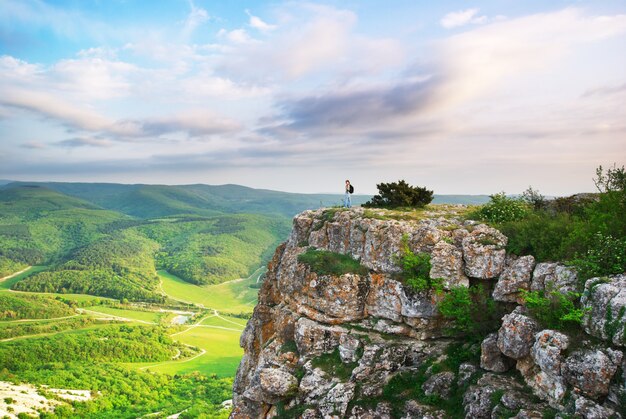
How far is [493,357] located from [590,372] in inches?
160

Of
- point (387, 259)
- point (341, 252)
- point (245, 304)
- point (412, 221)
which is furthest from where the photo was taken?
point (245, 304)

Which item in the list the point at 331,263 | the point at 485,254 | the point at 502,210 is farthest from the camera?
the point at 331,263

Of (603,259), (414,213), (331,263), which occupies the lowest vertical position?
(331,263)

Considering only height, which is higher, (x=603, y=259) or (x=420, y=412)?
(x=603, y=259)

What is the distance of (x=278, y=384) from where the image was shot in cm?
1942

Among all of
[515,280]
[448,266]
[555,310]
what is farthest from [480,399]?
[448,266]

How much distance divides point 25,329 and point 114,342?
4194 cm

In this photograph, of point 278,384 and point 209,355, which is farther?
point 209,355

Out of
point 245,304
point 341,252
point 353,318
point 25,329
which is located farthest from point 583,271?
point 245,304

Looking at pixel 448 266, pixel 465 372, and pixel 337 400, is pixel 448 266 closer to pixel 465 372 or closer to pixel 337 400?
pixel 465 372

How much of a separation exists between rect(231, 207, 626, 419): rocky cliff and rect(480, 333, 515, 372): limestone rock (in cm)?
4

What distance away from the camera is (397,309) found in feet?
66.8

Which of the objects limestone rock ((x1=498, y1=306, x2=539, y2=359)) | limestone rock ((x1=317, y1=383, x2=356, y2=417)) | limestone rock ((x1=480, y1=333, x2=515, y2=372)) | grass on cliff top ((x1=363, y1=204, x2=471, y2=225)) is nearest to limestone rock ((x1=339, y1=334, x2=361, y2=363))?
limestone rock ((x1=317, y1=383, x2=356, y2=417))

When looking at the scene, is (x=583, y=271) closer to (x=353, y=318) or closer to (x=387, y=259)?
(x=387, y=259)
